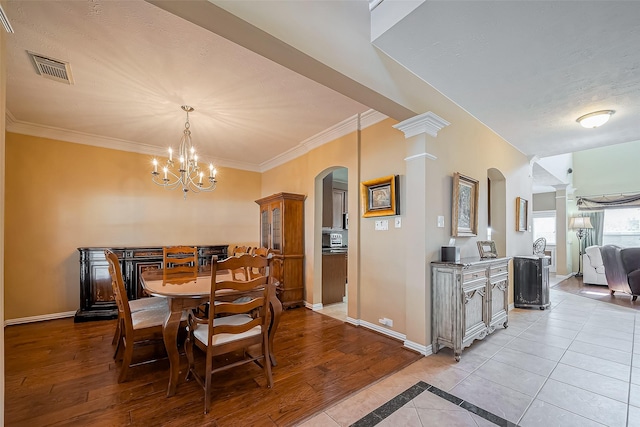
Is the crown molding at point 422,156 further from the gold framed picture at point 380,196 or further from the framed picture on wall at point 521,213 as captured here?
the framed picture on wall at point 521,213

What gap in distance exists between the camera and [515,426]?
1.70 meters

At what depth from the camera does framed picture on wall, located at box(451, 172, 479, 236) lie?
10.00 ft

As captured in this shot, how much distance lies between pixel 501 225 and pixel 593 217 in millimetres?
5717

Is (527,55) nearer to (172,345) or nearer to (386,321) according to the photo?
(386,321)

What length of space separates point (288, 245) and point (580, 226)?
26.0 feet

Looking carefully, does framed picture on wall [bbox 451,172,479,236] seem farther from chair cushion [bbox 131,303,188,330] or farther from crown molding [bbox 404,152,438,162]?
chair cushion [bbox 131,303,188,330]

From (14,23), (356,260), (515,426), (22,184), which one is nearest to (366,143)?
(356,260)

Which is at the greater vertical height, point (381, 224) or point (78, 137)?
point (78, 137)

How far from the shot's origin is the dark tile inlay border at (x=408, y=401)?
1.74 metres

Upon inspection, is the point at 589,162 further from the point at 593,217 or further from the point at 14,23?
the point at 14,23

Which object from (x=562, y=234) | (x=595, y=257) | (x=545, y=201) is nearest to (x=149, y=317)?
(x=595, y=257)

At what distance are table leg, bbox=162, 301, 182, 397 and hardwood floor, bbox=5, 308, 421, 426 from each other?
96 millimetres

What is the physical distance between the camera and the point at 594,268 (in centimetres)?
616

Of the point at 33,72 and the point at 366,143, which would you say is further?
the point at 366,143
